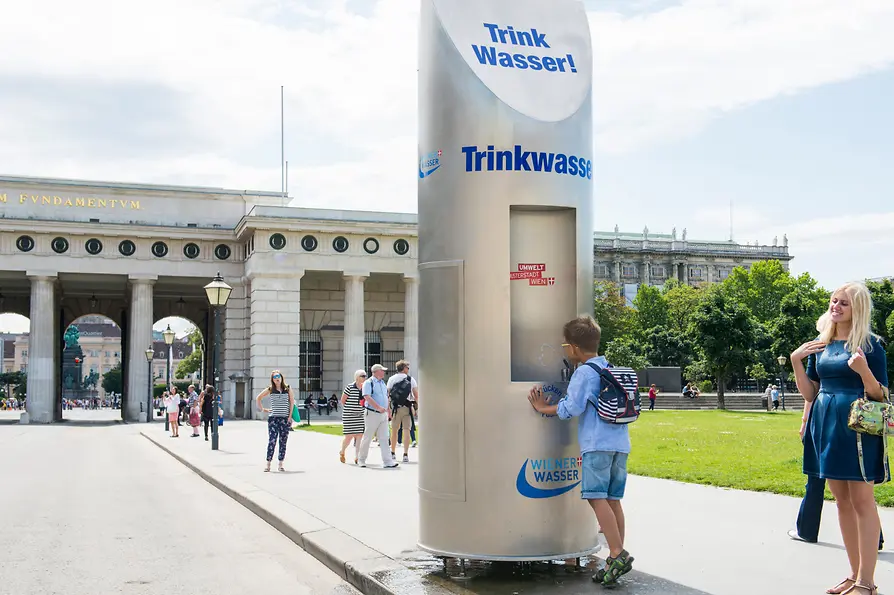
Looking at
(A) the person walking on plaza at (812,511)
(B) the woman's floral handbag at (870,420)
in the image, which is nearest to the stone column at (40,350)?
(A) the person walking on plaza at (812,511)

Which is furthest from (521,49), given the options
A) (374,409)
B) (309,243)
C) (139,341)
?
(139,341)

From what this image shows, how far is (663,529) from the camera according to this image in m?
10.2

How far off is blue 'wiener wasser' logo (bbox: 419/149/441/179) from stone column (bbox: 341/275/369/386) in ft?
151

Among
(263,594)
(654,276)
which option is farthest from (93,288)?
(654,276)

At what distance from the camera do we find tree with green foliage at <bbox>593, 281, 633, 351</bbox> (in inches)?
3999

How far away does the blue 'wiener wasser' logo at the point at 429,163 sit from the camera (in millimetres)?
8203

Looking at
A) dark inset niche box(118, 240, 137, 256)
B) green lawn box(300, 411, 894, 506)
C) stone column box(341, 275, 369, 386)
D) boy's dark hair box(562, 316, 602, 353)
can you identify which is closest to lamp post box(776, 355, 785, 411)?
stone column box(341, 275, 369, 386)

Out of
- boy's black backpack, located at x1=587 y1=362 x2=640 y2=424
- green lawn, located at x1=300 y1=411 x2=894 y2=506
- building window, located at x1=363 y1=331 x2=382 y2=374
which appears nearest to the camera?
boy's black backpack, located at x1=587 y1=362 x2=640 y2=424

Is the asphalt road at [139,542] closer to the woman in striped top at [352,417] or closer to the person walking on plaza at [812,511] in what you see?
the woman in striped top at [352,417]

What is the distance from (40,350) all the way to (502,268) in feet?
172

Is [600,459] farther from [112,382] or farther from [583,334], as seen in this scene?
[112,382]

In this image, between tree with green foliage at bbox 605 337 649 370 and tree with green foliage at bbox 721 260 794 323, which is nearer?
tree with green foliage at bbox 605 337 649 370

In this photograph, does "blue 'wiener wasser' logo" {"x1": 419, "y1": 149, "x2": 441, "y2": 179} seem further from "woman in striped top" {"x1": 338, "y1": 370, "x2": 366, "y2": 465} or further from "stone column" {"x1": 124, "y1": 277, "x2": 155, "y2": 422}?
"stone column" {"x1": 124, "y1": 277, "x2": 155, "y2": 422}

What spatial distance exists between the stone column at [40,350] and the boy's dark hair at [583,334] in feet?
170
